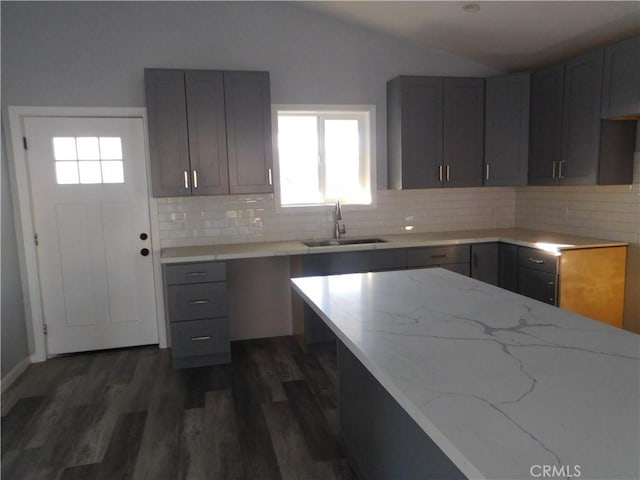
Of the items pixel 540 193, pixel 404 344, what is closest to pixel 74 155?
pixel 404 344

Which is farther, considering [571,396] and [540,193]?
[540,193]

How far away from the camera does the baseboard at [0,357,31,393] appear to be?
10.7ft

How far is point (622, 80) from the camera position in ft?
10.3

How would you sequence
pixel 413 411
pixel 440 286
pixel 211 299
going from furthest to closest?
pixel 211 299
pixel 440 286
pixel 413 411

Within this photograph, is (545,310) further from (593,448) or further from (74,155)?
(74,155)

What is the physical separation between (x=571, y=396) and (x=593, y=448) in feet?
0.71

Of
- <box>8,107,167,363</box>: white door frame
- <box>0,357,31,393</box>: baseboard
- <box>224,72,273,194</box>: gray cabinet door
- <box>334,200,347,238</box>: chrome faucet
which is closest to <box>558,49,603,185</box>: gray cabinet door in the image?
<box>334,200,347,238</box>: chrome faucet

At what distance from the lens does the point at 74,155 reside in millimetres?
3742

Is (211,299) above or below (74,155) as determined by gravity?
below

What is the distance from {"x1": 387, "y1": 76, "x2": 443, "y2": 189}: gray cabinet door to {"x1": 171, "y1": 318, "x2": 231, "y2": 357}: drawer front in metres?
2.01

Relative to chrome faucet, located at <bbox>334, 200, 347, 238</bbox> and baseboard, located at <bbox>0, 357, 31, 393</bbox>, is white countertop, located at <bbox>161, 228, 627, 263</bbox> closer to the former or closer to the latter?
chrome faucet, located at <bbox>334, 200, 347, 238</bbox>

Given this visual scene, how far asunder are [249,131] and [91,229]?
5.19ft

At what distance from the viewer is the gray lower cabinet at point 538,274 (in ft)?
11.4

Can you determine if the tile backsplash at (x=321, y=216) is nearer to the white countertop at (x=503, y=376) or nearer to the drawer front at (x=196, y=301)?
the drawer front at (x=196, y=301)
